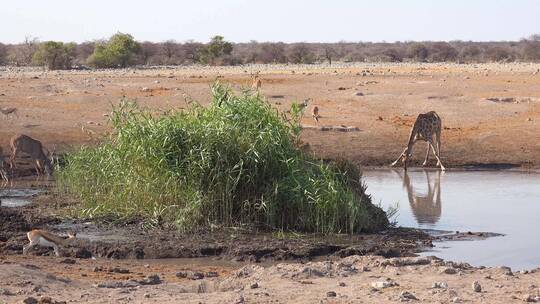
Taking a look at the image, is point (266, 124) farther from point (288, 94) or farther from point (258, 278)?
point (288, 94)

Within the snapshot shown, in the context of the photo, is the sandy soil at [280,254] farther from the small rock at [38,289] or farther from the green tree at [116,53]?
the green tree at [116,53]

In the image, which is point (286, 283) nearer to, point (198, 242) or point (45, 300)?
point (45, 300)

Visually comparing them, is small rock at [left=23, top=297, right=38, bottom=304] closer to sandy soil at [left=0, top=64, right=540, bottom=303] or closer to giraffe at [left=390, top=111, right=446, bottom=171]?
sandy soil at [left=0, top=64, right=540, bottom=303]

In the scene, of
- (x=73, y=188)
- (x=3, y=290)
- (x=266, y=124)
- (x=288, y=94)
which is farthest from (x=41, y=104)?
(x=3, y=290)

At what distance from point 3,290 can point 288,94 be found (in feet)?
73.4

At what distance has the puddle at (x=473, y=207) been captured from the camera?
42.6 ft

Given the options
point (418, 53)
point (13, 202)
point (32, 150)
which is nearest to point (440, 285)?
point (13, 202)

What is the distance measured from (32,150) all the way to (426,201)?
25.2 ft

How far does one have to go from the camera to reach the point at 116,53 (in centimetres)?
5012


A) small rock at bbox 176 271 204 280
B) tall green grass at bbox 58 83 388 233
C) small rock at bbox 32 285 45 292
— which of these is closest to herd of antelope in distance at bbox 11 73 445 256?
tall green grass at bbox 58 83 388 233

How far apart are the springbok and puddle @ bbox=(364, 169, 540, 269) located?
6235mm

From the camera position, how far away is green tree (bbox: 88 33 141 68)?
49500mm

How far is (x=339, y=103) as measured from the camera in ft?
95.9

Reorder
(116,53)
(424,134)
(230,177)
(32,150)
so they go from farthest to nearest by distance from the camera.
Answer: (116,53)
(424,134)
(32,150)
(230,177)
